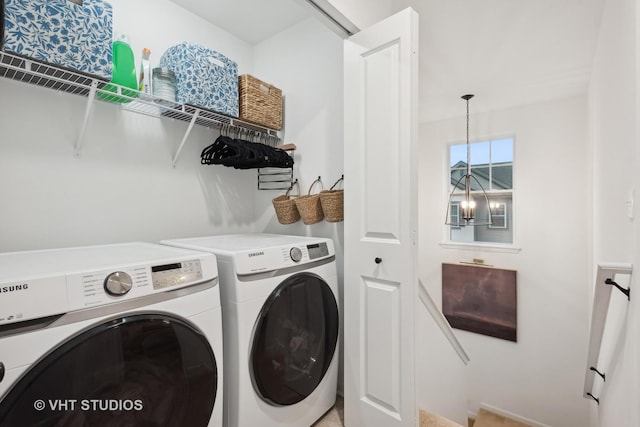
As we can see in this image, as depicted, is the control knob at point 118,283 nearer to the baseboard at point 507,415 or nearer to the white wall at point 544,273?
the white wall at point 544,273

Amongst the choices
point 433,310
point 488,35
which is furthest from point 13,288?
point 488,35

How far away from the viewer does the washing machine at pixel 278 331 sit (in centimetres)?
121

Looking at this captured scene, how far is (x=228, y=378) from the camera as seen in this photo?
1.25m

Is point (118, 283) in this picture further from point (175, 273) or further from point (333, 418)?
point (333, 418)

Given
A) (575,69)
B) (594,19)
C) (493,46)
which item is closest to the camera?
(594,19)

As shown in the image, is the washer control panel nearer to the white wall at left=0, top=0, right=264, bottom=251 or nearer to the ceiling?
the white wall at left=0, top=0, right=264, bottom=251

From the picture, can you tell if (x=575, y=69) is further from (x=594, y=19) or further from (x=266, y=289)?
(x=266, y=289)

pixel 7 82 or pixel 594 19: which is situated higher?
pixel 594 19

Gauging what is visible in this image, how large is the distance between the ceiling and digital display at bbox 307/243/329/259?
3.65 feet

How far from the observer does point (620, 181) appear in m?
1.42

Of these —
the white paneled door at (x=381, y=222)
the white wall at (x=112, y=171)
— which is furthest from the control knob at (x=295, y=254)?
the white wall at (x=112, y=171)

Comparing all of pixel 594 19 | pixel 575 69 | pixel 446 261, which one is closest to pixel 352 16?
pixel 594 19

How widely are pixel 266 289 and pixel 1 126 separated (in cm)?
133

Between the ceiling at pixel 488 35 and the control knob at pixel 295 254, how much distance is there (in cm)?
110
